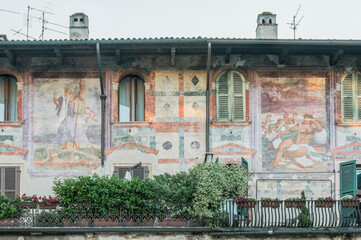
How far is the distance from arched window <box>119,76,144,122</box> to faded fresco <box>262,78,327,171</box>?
3445 mm

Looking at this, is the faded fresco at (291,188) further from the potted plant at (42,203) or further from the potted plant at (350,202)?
the potted plant at (42,203)

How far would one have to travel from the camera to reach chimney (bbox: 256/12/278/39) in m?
19.3

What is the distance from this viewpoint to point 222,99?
18.4m

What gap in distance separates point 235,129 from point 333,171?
290cm

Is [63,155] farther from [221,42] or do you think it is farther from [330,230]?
[330,230]

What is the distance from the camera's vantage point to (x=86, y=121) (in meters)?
18.2

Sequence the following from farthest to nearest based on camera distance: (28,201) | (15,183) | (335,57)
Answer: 1. (335,57)
2. (15,183)
3. (28,201)

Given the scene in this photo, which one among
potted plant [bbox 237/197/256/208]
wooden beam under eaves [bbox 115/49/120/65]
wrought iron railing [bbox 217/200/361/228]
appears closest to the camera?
wrought iron railing [bbox 217/200/361/228]

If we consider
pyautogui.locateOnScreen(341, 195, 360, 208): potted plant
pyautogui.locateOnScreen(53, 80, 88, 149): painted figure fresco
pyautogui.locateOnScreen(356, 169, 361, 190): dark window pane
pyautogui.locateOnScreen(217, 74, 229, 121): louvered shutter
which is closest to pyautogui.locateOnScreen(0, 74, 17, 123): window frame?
pyautogui.locateOnScreen(53, 80, 88, 149): painted figure fresco

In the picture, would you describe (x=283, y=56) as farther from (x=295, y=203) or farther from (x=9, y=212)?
(x=9, y=212)

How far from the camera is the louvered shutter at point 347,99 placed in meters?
18.3

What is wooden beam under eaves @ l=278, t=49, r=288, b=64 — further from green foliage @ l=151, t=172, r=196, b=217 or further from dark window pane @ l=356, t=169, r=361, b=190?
green foliage @ l=151, t=172, r=196, b=217

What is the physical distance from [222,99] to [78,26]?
4717 millimetres

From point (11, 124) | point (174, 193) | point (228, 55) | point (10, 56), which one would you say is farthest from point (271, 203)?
point (10, 56)
